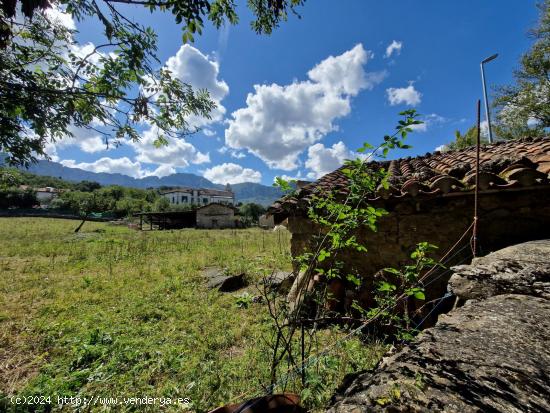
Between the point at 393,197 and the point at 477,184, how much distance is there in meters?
1.03

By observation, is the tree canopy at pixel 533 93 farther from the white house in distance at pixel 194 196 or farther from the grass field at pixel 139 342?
the white house in distance at pixel 194 196

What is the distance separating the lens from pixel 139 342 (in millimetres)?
4109

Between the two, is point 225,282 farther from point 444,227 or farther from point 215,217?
point 215,217

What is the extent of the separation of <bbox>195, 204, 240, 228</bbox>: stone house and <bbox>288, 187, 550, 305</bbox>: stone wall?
33.1 m

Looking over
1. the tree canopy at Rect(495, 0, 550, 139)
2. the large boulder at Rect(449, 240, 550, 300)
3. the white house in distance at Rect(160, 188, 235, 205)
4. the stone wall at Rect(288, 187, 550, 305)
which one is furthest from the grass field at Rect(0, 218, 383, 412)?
the white house in distance at Rect(160, 188, 235, 205)

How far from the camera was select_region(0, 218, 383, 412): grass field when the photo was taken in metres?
2.98

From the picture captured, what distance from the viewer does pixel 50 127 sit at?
3.42 m

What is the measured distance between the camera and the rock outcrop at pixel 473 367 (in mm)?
1007

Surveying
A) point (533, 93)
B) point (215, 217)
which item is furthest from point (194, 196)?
point (533, 93)

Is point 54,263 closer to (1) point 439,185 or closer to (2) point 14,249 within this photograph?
(2) point 14,249

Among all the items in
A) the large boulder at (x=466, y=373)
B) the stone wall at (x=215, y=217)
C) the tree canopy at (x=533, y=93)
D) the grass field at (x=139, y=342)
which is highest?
the tree canopy at (x=533, y=93)

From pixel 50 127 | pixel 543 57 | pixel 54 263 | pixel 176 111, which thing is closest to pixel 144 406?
pixel 50 127

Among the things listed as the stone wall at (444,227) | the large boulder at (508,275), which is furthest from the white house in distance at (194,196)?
the large boulder at (508,275)

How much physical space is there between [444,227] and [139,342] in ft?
17.1
